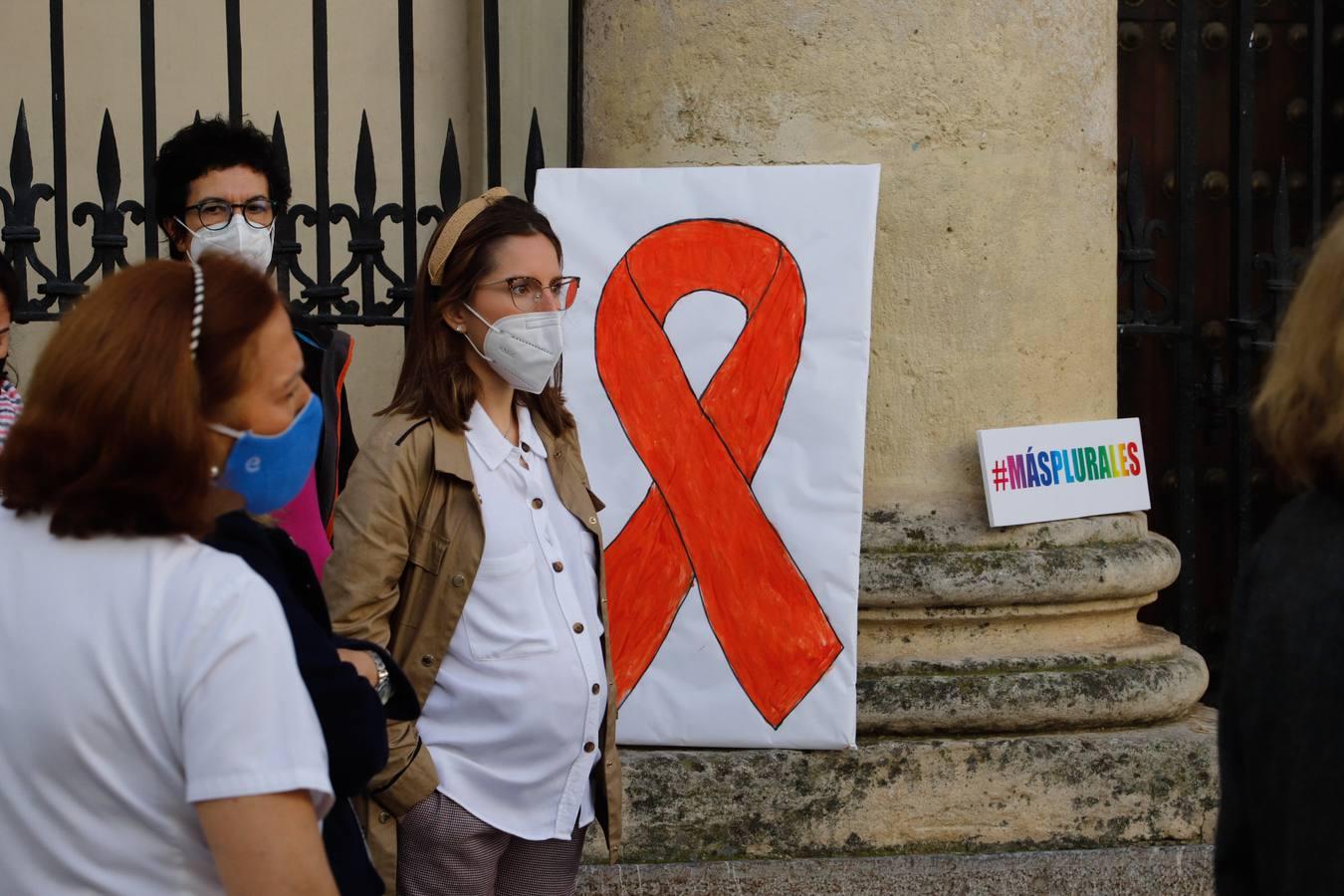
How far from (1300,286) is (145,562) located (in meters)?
1.22

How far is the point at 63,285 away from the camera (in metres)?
4.10

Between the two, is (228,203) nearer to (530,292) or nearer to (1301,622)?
(530,292)

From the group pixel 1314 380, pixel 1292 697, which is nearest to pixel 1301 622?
pixel 1292 697

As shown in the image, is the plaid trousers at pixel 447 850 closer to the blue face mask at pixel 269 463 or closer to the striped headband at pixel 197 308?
the blue face mask at pixel 269 463

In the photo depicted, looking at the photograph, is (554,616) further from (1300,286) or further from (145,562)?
(1300,286)

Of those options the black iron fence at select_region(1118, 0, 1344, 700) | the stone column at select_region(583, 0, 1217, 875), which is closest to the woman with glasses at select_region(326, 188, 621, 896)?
the stone column at select_region(583, 0, 1217, 875)

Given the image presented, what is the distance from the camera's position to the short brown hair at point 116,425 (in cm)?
160

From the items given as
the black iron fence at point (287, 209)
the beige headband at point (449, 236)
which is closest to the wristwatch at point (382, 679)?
the beige headband at point (449, 236)

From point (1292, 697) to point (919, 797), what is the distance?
220 centimetres

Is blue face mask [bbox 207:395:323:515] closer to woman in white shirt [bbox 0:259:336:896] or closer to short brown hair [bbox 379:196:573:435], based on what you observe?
woman in white shirt [bbox 0:259:336:896]

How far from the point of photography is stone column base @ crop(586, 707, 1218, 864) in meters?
3.73

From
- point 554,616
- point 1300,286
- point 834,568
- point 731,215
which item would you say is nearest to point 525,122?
point 731,215

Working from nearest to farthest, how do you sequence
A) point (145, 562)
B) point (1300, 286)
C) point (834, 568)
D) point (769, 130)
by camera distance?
point (145, 562), point (1300, 286), point (834, 568), point (769, 130)

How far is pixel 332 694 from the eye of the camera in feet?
5.83
